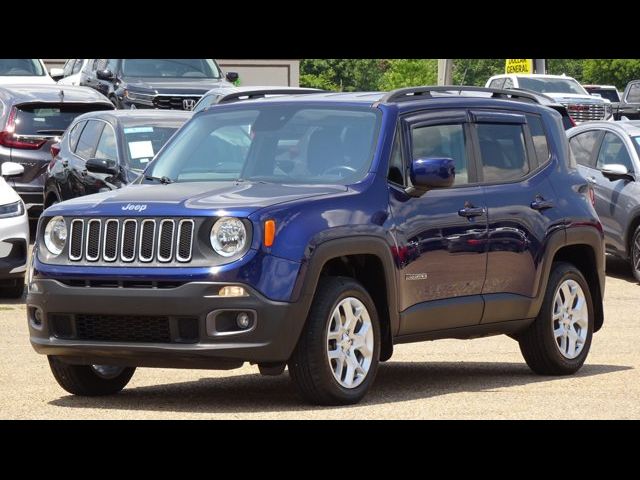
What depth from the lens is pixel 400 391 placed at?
9.74 metres

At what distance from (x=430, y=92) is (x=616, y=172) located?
9190 millimetres

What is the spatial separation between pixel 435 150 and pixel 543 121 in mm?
1470

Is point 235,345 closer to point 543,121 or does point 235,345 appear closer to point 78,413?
point 78,413

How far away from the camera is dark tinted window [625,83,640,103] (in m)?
39.5

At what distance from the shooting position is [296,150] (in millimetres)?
9531

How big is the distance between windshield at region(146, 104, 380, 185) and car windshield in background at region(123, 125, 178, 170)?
5.96m

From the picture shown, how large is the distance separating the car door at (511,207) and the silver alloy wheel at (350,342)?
134cm

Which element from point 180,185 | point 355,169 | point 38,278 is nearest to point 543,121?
point 355,169

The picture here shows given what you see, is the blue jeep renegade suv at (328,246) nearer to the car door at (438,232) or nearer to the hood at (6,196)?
the car door at (438,232)

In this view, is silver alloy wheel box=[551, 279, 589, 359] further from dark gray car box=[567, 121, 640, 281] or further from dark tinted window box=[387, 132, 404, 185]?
dark gray car box=[567, 121, 640, 281]

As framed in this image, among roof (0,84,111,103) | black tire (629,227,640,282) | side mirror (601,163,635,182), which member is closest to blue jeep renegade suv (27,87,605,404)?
black tire (629,227,640,282)

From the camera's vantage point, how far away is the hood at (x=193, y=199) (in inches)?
333

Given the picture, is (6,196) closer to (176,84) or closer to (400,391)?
(400,391)
